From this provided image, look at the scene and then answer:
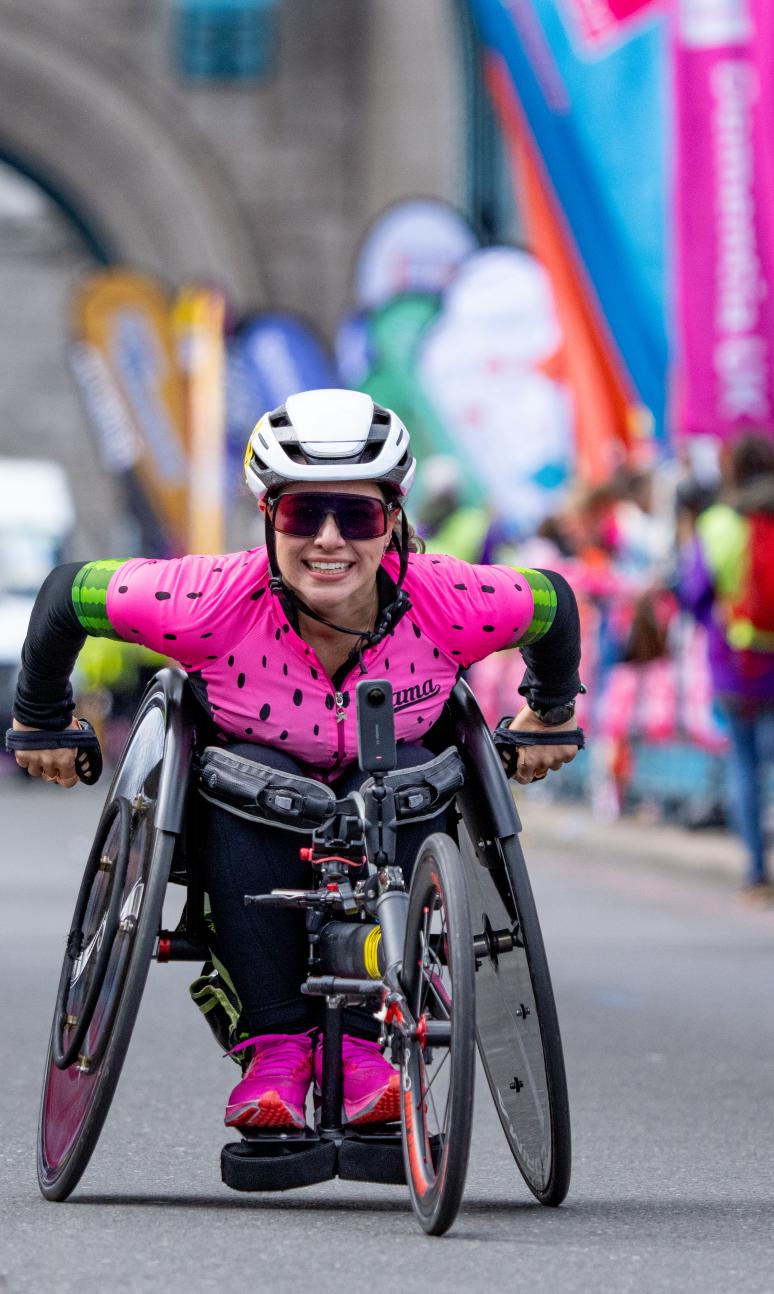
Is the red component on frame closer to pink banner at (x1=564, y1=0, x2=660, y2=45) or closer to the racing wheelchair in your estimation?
the racing wheelchair

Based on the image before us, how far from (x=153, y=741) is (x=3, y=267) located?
179ft

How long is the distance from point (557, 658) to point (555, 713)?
0.38 ft

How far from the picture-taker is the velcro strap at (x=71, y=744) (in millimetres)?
5156

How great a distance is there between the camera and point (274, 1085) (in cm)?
497

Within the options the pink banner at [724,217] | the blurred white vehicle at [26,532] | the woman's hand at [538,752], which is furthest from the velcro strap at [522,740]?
the blurred white vehicle at [26,532]

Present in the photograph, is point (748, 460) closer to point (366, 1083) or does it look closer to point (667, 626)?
point (667, 626)

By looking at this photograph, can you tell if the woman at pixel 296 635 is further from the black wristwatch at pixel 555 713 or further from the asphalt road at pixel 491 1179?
the asphalt road at pixel 491 1179

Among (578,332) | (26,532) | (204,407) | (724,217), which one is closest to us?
(724,217)

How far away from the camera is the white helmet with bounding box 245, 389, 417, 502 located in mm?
4930

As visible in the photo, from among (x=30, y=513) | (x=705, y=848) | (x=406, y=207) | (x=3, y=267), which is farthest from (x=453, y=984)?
(x=3, y=267)

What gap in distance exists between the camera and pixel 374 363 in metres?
21.0

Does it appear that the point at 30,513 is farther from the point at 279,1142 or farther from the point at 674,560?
the point at 279,1142

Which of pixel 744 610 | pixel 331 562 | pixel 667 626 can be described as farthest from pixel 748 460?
pixel 331 562

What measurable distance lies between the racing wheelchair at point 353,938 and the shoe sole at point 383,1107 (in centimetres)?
3
